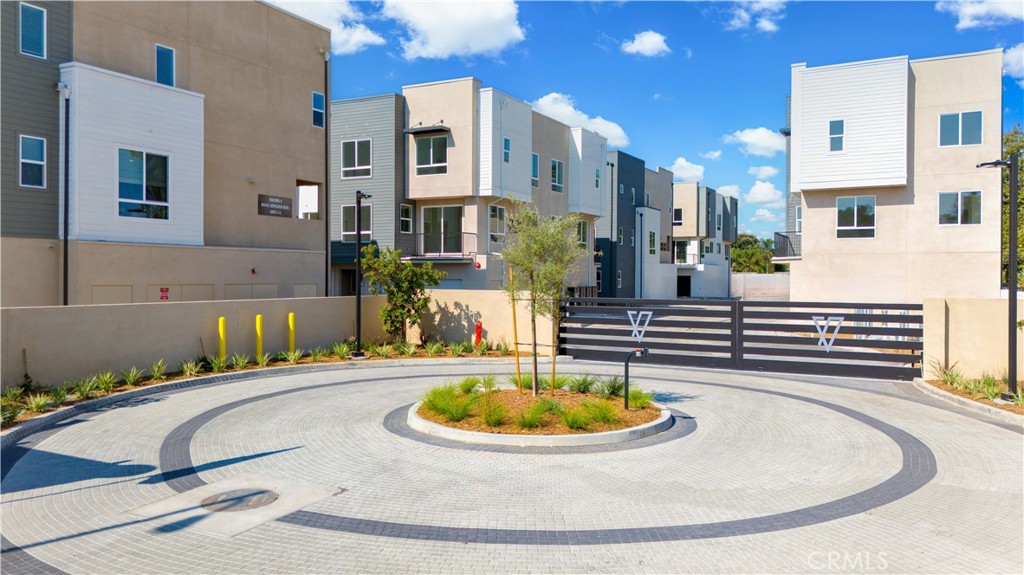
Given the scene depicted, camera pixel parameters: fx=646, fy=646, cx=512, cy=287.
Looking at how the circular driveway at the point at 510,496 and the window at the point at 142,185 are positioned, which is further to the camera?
the window at the point at 142,185

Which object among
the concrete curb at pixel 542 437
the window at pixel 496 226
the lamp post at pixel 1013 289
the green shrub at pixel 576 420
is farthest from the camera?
the window at pixel 496 226

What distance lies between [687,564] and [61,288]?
18104 mm

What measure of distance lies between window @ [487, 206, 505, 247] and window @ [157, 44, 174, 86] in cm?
1629

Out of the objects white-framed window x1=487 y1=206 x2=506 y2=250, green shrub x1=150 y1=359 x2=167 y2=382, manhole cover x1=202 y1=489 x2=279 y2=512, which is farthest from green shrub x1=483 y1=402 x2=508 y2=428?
white-framed window x1=487 y1=206 x2=506 y2=250

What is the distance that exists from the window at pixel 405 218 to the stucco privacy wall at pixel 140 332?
12322 mm

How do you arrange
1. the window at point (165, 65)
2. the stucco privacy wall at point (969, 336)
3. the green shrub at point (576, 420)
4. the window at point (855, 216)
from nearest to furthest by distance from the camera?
the green shrub at point (576, 420) < the stucco privacy wall at point (969, 336) < the window at point (165, 65) < the window at point (855, 216)

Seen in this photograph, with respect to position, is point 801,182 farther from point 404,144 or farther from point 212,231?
point 212,231

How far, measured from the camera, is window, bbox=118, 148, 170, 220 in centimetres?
1872

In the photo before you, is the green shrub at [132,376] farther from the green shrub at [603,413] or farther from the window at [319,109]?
the window at [319,109]

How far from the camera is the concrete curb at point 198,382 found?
10.6 meters

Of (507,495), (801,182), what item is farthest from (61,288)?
(801,182)

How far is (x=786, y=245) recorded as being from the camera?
30328 millimetres

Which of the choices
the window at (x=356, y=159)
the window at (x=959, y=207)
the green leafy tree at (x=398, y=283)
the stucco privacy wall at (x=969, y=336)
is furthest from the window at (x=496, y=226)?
the stucco privacy wall at (x=969, y=336)

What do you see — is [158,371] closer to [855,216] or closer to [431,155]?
[431,155]
